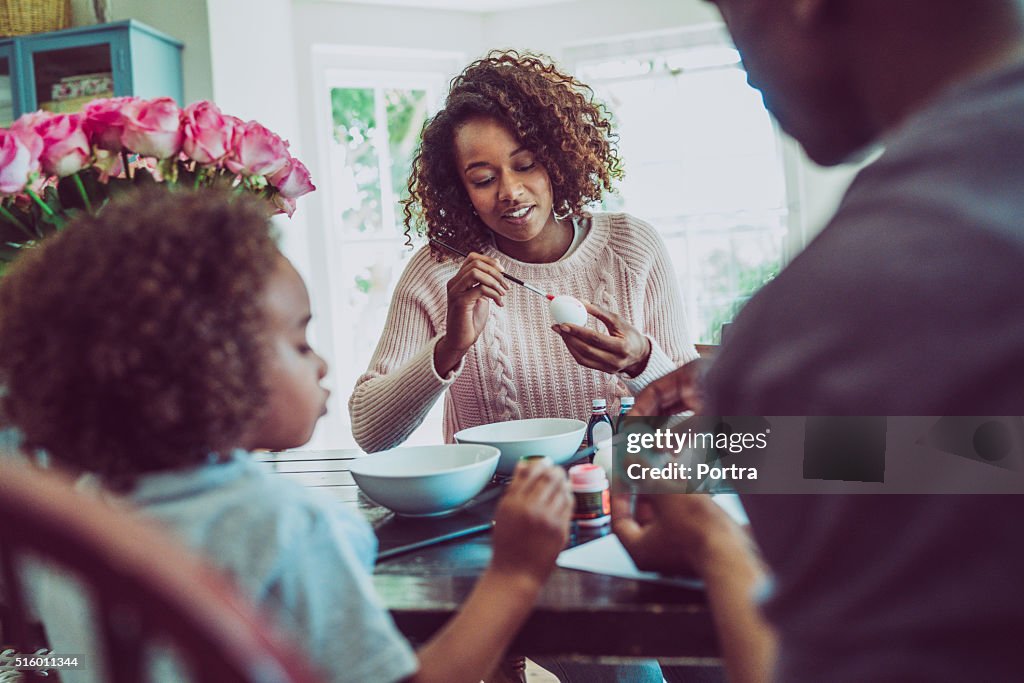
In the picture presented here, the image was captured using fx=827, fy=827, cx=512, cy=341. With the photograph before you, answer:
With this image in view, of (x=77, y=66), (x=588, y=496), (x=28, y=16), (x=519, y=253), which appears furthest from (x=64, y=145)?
(x=28, y=16)

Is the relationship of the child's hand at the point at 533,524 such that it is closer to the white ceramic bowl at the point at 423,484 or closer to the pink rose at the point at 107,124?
the white ceramic bowl at the point at 423,484

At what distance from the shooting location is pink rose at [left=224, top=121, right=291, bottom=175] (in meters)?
1.14

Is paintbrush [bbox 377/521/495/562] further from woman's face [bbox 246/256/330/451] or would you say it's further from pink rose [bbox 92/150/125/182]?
pink rose [bbox 92/150/125/182]

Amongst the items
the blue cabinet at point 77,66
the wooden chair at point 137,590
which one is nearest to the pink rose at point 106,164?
the wooden chair at point 137,590

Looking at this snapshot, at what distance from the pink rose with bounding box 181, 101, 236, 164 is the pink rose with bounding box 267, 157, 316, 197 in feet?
0.36

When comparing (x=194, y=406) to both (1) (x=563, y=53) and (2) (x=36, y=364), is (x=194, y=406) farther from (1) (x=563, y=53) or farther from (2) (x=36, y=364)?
(1) (x=563, y=53)

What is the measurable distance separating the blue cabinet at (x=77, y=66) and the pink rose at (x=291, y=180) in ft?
7.97

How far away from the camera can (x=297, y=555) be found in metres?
0.64

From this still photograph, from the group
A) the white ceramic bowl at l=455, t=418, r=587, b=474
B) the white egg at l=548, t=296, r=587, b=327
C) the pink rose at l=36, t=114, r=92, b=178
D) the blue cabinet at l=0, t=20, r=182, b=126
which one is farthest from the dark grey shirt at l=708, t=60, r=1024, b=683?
the blue cabinet at l=0, t=20, r=182, b=126

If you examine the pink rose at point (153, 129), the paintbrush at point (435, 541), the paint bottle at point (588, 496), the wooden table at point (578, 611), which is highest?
the pink rose at point (153, 129)

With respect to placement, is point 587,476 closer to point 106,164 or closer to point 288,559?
point 288,559

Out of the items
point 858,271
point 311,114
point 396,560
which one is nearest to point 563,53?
point 311,114

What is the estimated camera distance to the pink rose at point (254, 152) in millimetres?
1137

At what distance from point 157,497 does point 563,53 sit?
14.9 feet
